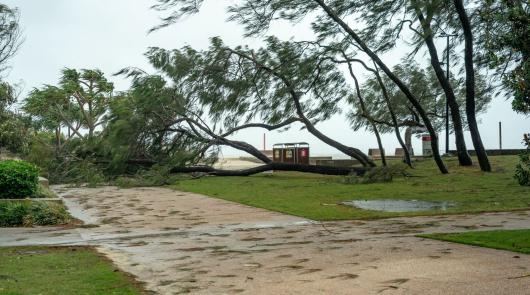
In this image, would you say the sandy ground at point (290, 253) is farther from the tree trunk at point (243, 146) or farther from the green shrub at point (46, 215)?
the tree trunk at point (243, 146)

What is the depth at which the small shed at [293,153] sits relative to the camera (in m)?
33.6

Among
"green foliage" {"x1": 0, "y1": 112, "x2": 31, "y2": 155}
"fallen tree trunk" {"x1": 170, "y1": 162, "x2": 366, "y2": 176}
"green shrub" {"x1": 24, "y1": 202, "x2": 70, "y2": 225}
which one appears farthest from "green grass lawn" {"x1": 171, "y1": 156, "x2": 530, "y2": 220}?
"green foliage" {"x1": 0, "y1": 112, "x2": 31, "y2": 155}

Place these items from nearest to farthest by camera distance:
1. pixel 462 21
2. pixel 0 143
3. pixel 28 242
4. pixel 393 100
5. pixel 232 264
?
pixel 232 264
pixel 28 242
pixel 462 21
pixel 0 143
pixel 393 100

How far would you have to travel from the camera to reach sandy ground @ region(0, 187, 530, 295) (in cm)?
592

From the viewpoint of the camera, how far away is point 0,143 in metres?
32.7

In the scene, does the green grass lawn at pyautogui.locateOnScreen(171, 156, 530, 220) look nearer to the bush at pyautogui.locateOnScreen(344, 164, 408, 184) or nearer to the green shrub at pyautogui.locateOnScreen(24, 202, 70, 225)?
the bush at pyautogui.locateOnScreen(344, 164, 408, 184)

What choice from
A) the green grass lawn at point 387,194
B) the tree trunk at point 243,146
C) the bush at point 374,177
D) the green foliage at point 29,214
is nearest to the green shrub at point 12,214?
the green foliage at point 29,214

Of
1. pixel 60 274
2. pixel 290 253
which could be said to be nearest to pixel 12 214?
pixel 60 274

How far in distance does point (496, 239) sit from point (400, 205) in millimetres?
5813

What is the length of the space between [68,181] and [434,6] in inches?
750

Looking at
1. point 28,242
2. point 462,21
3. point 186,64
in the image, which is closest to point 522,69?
point 28,242

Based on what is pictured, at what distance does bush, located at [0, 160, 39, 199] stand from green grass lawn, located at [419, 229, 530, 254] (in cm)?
950

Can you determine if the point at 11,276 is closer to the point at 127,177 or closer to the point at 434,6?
the point at 434,6

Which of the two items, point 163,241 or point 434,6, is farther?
point 434,6
